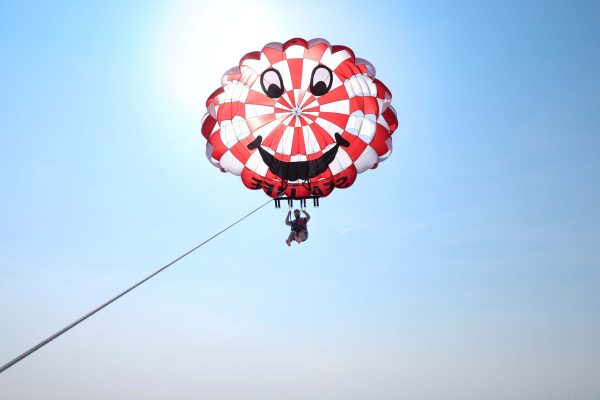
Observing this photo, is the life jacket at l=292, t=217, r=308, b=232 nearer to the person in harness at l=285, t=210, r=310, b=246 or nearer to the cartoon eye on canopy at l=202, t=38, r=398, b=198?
the person in harness at l=285, t=210, r=310, b=246

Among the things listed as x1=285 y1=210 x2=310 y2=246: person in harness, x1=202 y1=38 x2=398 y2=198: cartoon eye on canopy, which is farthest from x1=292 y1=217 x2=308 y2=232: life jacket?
x1=202 y1=38 x2=398 y2=198: cartoon eye on canopy

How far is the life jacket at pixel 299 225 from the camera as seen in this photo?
543 inches

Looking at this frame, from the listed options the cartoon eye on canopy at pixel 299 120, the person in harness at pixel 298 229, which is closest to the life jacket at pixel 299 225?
the person in harness at pixel 298 229

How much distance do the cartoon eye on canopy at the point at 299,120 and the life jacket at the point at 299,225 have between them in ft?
2.57

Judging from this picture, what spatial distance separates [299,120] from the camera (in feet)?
47.0

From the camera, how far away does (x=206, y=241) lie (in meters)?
8.09

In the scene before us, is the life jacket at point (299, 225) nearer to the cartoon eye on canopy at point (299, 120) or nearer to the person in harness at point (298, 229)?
the person in harness at point (298, 229)

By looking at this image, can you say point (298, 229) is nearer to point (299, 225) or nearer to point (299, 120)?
point (299, 225)

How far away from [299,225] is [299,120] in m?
3.03

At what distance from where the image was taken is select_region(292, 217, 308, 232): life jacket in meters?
13.8

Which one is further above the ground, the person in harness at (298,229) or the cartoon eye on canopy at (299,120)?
the cartoon eye on canopy at (299,120)

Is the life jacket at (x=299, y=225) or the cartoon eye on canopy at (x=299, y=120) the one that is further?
the life jacket at (x=299, y=225)

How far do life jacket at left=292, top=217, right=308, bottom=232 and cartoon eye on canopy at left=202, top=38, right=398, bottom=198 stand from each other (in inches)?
30.9

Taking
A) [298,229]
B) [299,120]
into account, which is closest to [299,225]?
[298,229]
